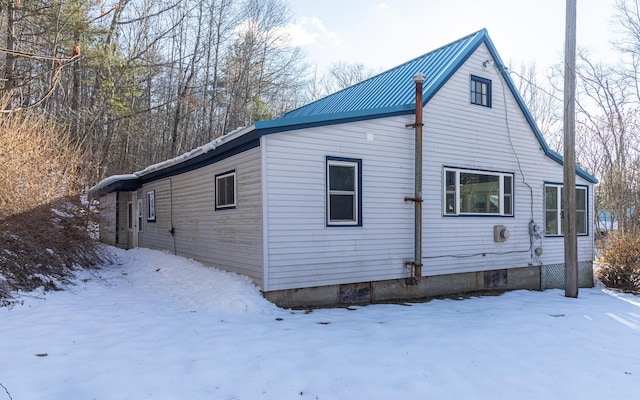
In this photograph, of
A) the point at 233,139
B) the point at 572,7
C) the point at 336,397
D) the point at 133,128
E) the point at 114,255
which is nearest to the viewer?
the point at 336,397

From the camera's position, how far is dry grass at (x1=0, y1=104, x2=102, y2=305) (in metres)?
7.30

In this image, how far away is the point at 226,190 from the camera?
838cm

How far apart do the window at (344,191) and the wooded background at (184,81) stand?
403 inches

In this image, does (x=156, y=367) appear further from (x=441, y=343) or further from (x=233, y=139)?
(x=233, y=139)

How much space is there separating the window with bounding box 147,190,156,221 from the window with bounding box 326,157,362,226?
7245 millimetres

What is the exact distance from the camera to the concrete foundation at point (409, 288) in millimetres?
7156

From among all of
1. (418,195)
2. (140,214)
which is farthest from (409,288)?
(140,214)

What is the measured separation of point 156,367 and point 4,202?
226 inches

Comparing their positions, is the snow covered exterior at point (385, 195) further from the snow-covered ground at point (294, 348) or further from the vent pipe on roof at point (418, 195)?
the snow-covered ground at point (294, 348)

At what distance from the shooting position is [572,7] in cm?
871

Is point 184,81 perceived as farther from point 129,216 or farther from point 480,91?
point 480,91

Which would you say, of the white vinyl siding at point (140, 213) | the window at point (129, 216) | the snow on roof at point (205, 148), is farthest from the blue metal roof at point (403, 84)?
the window at point (129, 216)

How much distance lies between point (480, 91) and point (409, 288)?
490 cm

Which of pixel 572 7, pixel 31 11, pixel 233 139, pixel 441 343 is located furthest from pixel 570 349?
pixel 31 11
